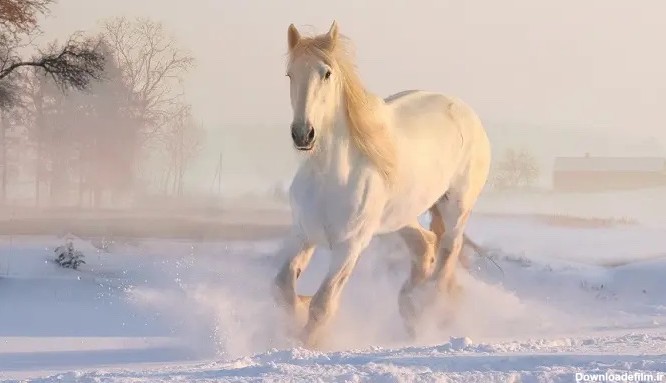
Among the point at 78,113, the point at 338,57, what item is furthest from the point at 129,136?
the point at 338,57

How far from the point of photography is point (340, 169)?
19.3ft

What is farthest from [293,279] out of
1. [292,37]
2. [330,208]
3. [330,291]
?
[292,37]

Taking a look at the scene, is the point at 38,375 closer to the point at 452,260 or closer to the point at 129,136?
the point at 452,260

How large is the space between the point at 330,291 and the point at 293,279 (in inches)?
13.0

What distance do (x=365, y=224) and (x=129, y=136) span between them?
28.8ft

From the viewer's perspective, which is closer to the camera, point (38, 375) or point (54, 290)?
point (38, 375)

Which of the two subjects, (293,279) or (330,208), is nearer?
(330,208)

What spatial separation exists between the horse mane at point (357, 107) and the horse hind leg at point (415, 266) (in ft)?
4.35

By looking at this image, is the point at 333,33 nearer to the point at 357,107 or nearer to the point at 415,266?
the point at 357,107

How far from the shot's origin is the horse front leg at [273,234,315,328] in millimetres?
6137

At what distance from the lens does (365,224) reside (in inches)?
236

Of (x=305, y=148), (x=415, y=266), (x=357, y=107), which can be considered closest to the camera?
(x=305, y=148)

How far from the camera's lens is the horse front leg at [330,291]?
233 inches

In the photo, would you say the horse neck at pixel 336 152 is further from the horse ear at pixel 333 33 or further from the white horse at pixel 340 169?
the horse ear at pixel 333 33
